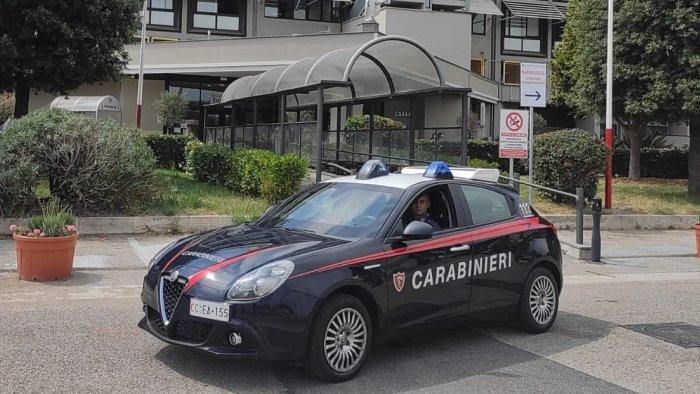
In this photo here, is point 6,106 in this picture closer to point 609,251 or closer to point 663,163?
point 663,163

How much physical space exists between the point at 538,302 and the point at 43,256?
5.71 m

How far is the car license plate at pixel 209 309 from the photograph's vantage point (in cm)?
460

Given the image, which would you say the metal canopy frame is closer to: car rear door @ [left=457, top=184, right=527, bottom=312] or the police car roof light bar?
the police car roof light bar

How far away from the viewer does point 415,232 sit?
17.5 feet

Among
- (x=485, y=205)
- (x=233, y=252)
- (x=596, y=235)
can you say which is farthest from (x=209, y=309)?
(x=596, y=235)

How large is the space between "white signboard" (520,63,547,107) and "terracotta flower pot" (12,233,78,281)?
33.3 ft

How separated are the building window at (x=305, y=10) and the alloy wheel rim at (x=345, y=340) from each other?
3205cm

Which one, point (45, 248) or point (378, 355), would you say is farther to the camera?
point (45, 248)

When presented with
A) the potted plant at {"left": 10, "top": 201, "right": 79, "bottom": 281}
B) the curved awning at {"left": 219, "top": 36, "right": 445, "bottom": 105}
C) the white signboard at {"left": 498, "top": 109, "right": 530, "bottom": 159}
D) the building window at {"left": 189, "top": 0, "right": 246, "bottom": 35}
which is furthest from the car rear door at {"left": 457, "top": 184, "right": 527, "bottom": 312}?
the building window at {"left": 189, "top": 0, "right": 246, "bottom": 35}

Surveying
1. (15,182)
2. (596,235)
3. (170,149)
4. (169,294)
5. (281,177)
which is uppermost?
(170,149)

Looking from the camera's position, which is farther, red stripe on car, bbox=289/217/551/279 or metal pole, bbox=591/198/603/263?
metal pole, bbox=591/198/603/263

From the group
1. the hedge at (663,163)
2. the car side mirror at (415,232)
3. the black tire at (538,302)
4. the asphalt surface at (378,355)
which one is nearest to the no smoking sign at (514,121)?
the asphalt surface at (378,355)

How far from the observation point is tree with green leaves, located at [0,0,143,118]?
49.4 ft

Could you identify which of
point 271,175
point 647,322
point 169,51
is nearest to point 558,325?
point 647,322
